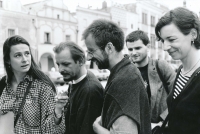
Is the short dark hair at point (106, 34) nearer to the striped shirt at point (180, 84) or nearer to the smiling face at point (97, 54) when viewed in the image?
the smiling face at point (97, 54)

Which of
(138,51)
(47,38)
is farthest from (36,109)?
(47,38)

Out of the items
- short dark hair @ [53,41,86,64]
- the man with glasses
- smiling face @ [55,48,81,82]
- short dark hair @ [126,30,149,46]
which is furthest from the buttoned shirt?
short dark hair @ [126,30,149,46]

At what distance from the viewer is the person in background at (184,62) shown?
159 cm

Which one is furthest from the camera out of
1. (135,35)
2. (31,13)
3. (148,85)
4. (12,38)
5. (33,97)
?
(31,13)

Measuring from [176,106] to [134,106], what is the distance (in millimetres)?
394

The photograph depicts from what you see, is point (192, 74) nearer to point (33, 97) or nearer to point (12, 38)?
point (33, 97)

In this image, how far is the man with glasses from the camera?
4.81 feet

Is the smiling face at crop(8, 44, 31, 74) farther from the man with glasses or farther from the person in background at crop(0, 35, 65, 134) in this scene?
the man with glasses

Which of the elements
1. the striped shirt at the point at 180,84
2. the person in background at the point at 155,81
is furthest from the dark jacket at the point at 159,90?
the striped shirt at the point at 180,84

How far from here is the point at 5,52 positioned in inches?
102

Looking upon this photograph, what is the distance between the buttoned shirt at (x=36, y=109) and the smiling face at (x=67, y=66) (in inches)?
8.9

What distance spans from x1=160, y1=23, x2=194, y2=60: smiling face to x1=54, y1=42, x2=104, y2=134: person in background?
732 millimetres

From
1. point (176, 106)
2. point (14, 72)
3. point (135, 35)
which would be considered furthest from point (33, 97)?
point (135, 35)

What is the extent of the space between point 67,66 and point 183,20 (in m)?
1.19
